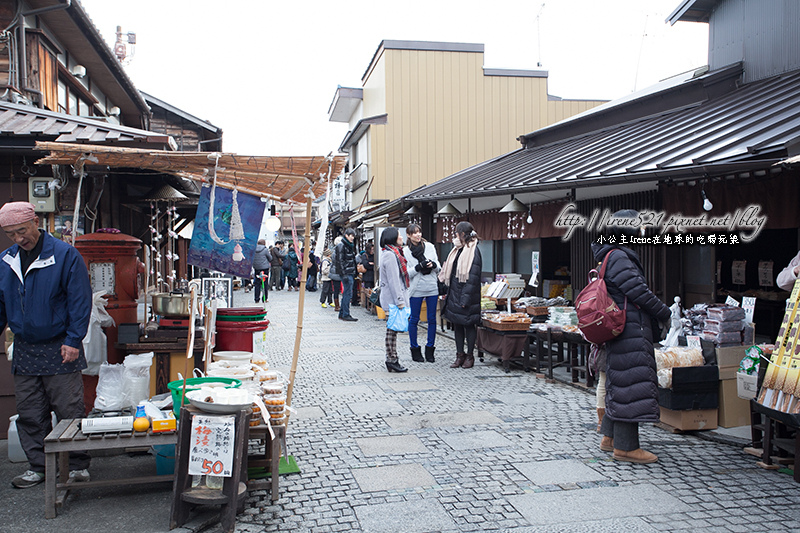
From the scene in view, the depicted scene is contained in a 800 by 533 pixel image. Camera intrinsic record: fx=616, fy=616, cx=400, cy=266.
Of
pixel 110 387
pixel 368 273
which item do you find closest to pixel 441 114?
pixel 368 273

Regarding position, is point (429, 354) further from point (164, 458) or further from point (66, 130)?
point (66, 130)

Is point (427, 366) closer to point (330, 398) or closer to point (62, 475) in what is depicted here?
point (330, 398)

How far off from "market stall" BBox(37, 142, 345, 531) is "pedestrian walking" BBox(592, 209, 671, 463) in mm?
2626

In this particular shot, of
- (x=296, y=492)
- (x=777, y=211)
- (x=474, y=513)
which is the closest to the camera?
(x=474, y=513)

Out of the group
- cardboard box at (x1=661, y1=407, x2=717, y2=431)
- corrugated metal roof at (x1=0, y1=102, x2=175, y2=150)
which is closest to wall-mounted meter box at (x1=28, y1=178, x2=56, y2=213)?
corrugated metal roof at (x1=0, y1=102, x2=175, y2=150)

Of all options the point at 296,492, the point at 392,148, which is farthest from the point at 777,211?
the point at 392,148

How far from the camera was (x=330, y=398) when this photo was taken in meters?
7.73

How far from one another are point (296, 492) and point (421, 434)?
1.77m

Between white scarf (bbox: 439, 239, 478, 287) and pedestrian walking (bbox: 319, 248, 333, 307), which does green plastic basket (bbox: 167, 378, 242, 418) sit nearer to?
white scarf (bbox: 439, 239, 478, 287)

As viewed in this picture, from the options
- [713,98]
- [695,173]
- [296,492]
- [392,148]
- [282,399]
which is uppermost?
[392,148]

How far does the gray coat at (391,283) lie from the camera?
9.19 m

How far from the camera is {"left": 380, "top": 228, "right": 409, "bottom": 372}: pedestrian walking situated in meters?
9.19

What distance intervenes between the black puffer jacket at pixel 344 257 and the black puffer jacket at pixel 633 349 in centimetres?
1088

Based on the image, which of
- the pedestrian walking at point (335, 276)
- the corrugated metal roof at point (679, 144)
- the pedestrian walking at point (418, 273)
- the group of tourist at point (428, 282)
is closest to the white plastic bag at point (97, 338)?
the group of tourist at point (428, 282)
